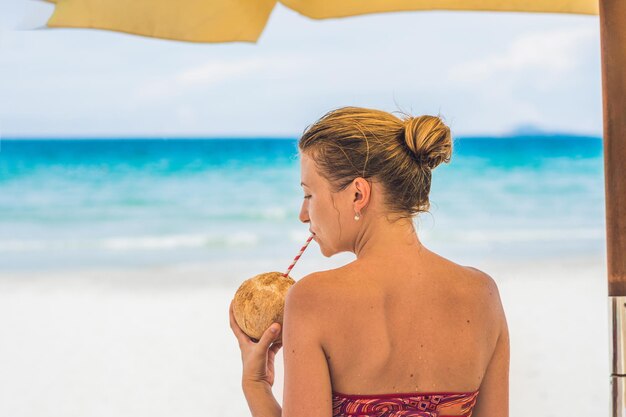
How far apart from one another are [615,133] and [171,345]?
20.9ft

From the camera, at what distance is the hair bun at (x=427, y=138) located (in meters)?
1.66

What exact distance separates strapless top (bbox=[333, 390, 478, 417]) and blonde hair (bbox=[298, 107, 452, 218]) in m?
0.34

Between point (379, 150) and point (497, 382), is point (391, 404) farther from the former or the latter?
point (379, 150)

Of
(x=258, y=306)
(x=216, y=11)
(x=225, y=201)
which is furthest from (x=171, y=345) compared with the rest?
(x=225, y=201)

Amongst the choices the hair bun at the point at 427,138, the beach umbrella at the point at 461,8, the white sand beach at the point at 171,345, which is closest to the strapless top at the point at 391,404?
the hair bun at the point at 427,138

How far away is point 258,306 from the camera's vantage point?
68.6 inches

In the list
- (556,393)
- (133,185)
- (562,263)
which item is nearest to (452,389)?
(556,393)

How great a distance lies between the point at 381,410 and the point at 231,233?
49.7 ft

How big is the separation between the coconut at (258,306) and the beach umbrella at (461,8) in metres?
0.87

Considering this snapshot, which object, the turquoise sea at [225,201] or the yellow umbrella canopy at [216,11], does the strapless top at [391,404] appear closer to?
the yellow umbrella canopy at [216,11]

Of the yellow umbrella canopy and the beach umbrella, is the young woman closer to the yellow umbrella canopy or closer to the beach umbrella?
the beach umbrella

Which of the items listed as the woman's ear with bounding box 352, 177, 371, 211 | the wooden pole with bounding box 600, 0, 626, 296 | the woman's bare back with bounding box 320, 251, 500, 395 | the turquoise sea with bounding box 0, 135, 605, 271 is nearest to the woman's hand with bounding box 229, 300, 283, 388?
the woman's bare back with bounding box 320, 251, 500, 395

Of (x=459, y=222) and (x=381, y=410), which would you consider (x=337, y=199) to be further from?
(x=459, y=222)

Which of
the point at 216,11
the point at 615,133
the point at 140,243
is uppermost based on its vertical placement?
the point at 140,243
